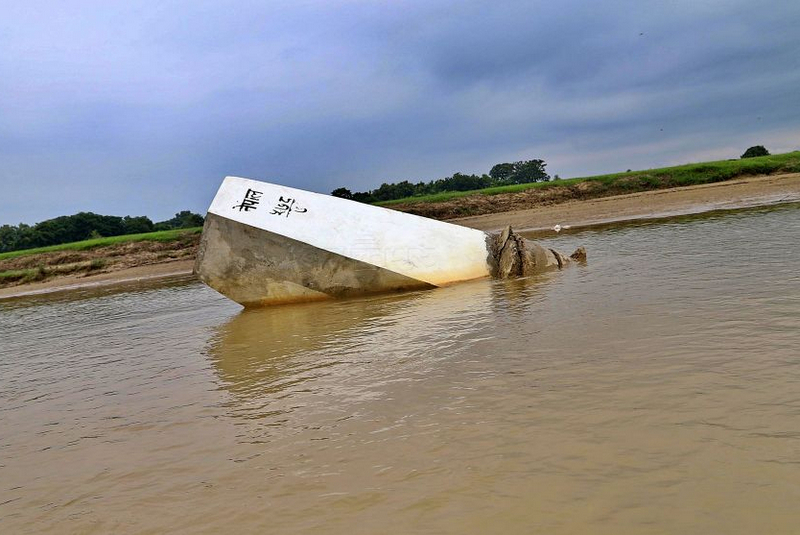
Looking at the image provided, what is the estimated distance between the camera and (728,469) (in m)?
1.97

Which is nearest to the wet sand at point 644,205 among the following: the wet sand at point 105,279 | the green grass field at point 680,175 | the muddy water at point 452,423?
the green grass field at point 680,175

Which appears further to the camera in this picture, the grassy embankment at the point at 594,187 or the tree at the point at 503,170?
the tree at the point at 503,170

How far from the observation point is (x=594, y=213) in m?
21.0

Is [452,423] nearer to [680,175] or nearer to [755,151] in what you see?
[680,175]

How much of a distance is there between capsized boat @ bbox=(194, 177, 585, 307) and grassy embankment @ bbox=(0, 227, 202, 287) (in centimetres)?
1669

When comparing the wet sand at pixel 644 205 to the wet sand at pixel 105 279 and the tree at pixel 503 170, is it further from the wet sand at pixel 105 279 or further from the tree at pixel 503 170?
the tree at pixel 503 170

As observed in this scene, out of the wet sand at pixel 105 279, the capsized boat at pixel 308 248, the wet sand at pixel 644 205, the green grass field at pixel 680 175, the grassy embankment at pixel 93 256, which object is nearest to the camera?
the capsized boat at pixel 308 248

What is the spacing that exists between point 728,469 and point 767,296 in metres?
2.88

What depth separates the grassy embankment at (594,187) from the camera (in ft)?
86.7

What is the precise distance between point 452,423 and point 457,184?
46641mm

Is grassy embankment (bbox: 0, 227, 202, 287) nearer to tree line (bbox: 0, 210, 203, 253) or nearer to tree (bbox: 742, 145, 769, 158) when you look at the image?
tree line (bbox: 0, 210, 203, 253)

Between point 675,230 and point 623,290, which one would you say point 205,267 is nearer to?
point 623,290

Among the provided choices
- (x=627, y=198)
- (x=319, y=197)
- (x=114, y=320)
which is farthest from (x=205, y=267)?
(x=627, y=198)

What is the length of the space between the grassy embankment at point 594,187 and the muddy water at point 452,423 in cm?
2243
